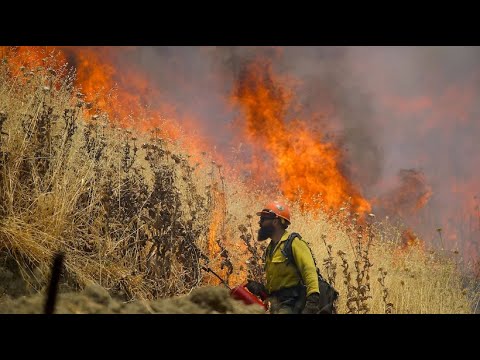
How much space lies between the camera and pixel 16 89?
698 cm

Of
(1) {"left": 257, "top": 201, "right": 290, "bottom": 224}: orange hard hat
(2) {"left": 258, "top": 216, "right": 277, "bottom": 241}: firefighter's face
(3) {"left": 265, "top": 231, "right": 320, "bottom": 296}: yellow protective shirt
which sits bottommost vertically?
(3) {"left": 265, "top": 231, "right": 320, "bottom": 296}: yellow protective shirt

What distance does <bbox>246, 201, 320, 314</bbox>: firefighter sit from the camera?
5.23 meters

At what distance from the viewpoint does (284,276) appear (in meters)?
5.54

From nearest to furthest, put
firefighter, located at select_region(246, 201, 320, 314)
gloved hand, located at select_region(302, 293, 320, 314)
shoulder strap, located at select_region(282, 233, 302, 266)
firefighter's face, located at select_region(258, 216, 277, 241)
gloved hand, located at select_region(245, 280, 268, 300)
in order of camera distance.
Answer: gloved hand, located at select_region(302, 293, 320, 314), firefighter, located at select_region(246, 201, 320, 314), shoulder strap, located at select_region(282, 233, 302, 266), gloved hand, located at select_region(245, 280, 268, 300), firefighter's face, located at select_region(258, 216, 277, 241)

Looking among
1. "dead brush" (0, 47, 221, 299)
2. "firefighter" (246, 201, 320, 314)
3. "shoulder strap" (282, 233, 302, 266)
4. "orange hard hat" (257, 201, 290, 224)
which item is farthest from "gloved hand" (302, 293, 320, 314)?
"dead brush" (0, 47, 221, 299)

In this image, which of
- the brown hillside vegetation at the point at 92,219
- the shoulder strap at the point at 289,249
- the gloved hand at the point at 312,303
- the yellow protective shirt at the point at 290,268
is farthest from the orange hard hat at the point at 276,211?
the gloved hand at the point at 312,303

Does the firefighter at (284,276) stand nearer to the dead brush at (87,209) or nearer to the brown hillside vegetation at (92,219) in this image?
the brown hillside vegetation at (92,219)

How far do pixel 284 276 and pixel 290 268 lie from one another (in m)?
0.12

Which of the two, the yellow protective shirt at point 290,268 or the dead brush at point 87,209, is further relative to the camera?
the dead brush at point 87,209

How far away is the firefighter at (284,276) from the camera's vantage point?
17.2 ft

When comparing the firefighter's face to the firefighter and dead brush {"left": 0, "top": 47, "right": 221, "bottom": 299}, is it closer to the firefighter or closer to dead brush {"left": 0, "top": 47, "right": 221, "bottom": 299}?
the firefighter

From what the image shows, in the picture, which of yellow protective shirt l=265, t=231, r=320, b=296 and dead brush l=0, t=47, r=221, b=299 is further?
dead brush l=0, t=47, r=221, b=299

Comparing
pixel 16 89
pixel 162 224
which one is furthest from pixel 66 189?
pixel 16 89

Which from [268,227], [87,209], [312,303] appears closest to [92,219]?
[87,209]
